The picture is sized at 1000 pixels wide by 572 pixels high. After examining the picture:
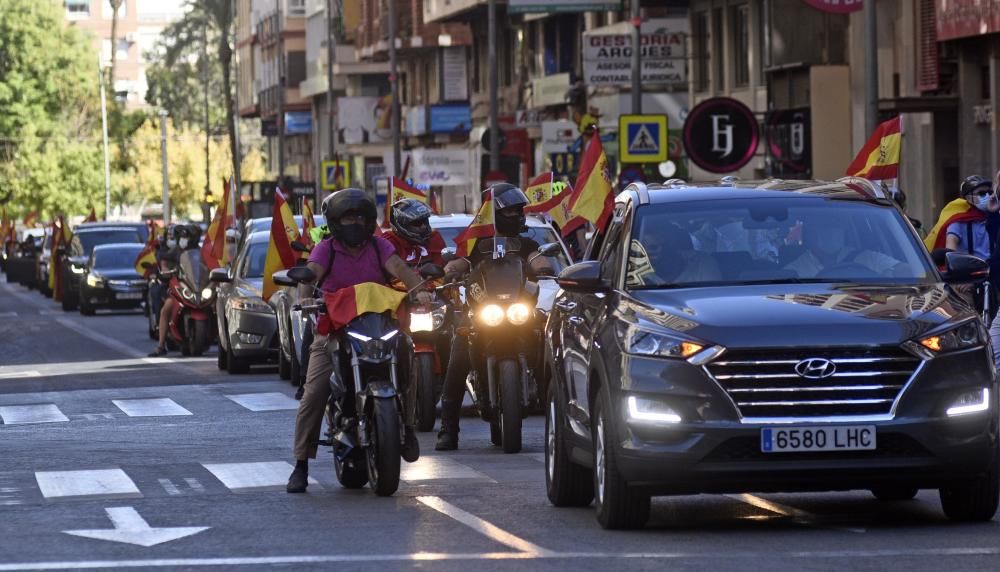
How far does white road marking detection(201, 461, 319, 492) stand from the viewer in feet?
47.6

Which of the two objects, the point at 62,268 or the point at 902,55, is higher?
the point at 902,55

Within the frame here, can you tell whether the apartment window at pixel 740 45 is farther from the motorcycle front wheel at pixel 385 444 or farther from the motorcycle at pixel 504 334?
the motorcycle front wheel at pixel 385 444

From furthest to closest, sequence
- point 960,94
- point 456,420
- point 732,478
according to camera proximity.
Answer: point 960,94, point 456,420, point 732,478

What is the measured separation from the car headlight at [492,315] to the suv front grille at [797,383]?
20.6ft

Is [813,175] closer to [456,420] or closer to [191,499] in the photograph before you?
[456,420]

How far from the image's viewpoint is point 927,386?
10781 millimetres

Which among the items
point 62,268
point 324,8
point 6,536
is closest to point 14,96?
point 324,8

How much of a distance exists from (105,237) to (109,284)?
5743 mm

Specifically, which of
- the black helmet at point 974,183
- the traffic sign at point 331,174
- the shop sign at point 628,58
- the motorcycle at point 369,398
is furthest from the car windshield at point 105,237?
the motorcycle at point 369,398

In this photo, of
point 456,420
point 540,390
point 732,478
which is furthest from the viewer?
point 540,390

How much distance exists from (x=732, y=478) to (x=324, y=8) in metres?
95.0

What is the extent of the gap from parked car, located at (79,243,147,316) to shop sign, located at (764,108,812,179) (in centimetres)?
1503

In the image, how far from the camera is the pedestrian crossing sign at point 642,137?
113 ft

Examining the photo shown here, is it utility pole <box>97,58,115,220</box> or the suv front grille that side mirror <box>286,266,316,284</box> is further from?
utility pole <box>97,58,115,220</box>
